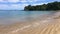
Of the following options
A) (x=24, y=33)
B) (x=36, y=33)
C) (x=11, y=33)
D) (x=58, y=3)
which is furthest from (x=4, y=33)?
(x=58, y=3)

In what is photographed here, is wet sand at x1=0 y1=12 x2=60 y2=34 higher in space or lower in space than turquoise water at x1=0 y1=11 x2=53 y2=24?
higher

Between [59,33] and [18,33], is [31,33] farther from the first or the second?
[59,33]

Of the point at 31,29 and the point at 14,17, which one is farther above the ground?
the point at 31,29

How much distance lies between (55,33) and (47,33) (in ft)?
0.63

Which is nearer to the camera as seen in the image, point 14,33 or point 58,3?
point 14,33

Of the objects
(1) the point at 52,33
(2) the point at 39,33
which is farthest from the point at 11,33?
(1) the point at 52,33

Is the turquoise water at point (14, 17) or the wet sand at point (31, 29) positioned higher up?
the wet sand at point (31, 29)

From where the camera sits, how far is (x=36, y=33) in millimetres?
3848

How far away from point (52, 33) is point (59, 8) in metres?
19.6

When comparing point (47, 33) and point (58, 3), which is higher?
point (47, 33)

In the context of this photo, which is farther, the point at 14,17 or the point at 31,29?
the point at 14,17

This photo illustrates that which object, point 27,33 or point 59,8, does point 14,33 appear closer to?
point 27,33

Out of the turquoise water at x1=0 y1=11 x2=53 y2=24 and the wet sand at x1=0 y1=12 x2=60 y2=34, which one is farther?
the turquoise water at x1=0 y1=11 x2=53 y2=24

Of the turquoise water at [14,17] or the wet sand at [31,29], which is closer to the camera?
the wet sand at [31,29]
